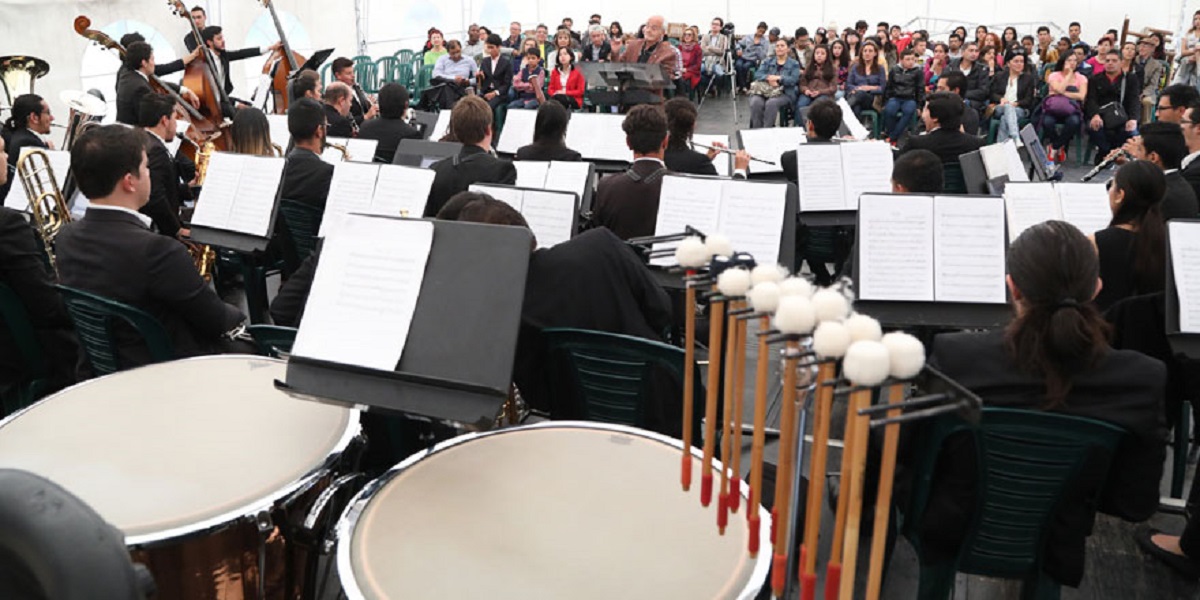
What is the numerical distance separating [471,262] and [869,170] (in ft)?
10.6

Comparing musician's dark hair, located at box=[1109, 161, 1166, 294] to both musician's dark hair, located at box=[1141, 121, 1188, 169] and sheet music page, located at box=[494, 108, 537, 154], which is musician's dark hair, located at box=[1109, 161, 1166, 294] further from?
sheet music page, located at box=[494, 108, 537, 154]

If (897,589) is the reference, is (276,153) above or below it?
above

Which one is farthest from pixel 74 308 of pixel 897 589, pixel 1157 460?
pixel 1157 460

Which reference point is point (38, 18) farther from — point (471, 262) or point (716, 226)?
point (471, 262)

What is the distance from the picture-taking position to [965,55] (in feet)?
34.4

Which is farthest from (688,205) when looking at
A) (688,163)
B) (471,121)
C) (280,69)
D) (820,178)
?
(280,69)

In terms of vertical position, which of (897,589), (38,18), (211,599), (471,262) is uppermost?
(38,18)

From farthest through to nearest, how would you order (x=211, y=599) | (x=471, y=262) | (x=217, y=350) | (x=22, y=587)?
(x=217, y=350), (x=471, y=262), (x=211, y=599), (x=22, y=587)

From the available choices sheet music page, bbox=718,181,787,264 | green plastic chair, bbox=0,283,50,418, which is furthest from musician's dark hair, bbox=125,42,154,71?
sheet music page, bbox=718,181,787,264

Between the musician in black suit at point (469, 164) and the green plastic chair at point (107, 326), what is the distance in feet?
5.70

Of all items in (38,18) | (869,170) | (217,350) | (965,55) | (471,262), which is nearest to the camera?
(471,262)

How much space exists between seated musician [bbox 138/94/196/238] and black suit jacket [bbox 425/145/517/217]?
1324 millimetres

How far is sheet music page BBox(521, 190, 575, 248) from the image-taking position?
383cm

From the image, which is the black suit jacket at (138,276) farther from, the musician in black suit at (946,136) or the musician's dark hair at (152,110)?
the musician in black suit at (946,136)
